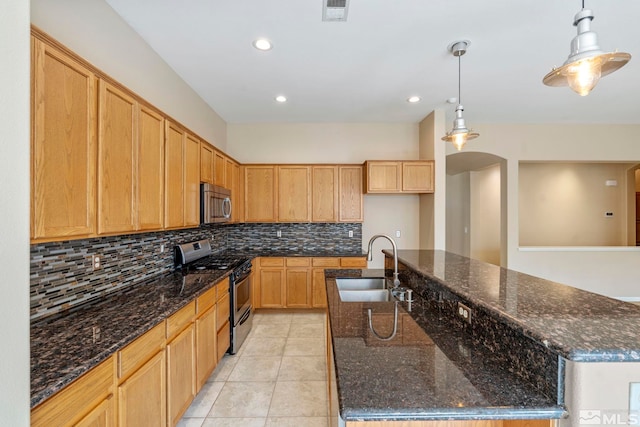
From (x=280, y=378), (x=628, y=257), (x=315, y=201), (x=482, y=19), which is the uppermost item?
(x=482, y=19)

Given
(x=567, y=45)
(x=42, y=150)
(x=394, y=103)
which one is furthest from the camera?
(x=394, y=103)

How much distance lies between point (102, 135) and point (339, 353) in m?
1.66

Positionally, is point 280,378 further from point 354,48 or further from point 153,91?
point 354,48

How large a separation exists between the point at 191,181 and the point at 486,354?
2558 mm

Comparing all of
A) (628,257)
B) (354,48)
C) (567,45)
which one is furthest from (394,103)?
(628,257)

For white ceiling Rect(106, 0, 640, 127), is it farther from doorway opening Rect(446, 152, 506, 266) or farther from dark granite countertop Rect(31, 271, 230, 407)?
doorway opening Rect(446, 152, 506, 266)

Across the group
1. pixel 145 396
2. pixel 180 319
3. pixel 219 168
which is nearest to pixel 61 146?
pixel 180 319

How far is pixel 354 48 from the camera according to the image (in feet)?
8.14

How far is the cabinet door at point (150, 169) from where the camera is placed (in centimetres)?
190

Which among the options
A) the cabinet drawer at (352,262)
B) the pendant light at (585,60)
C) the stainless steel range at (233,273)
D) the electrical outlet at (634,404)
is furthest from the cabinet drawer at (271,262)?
the electrical outlet at (634,404)

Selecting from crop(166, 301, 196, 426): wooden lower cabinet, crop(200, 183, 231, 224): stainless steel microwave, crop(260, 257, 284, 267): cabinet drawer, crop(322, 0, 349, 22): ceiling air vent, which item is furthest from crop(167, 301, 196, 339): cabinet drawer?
crop(322, 0, 349, 22): ceiling air vent

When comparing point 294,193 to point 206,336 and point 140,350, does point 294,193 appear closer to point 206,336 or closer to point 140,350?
point 206,336

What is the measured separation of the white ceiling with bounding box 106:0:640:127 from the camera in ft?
6.64

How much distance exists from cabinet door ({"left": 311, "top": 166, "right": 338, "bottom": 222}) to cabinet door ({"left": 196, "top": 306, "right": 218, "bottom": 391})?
2.27 metres
